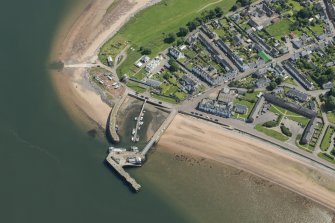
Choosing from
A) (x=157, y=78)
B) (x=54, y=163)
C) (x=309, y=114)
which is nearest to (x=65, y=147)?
(x=54, y=163)

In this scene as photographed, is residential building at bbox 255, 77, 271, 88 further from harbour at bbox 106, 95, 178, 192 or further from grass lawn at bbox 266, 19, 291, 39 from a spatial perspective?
harbour at bbox 106, 95, 178, 192

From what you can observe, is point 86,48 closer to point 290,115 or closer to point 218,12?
point 218,12

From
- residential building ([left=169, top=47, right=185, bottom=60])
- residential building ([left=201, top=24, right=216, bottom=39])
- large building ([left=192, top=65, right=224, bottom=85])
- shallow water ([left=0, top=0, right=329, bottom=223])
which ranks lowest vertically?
shallow water ([left=0, top=0, right=329, bottom=223])

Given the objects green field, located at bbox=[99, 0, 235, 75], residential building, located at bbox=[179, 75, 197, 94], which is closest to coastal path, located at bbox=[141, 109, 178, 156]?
residential building, located at bbox=[179, 75, 197, 94]

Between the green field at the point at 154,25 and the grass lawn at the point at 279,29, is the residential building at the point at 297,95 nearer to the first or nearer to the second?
the grass lawn at the point at 279,29

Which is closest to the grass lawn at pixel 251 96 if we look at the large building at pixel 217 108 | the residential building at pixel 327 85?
the large building at pixel 217 108

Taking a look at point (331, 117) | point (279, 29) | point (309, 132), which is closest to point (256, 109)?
point (309, 132)

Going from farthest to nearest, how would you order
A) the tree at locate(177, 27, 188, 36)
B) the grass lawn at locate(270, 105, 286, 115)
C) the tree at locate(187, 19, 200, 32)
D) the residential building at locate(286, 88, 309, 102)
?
the tree at locate(187, 19, 200, 32)
the tree at locate(177, 27, 188, 36)
the residential building at locate(286, 88, 309, 102)
the grass lawn at locate(270, 105, 286, 115)
